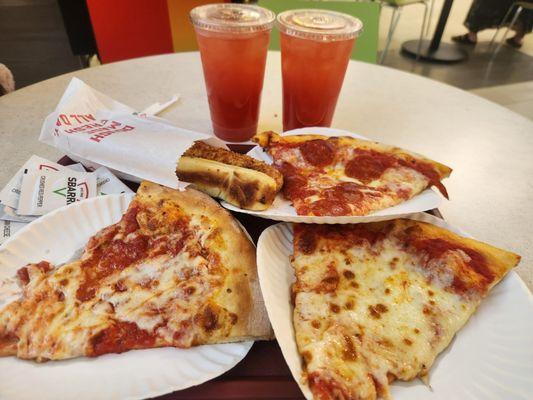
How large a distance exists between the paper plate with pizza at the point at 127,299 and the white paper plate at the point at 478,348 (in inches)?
2.4

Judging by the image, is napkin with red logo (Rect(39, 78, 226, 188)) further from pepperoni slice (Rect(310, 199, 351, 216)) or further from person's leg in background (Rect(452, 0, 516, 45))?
person's leg in background (Rect(452, 0, 516, 45))

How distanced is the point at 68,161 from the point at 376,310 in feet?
3.27

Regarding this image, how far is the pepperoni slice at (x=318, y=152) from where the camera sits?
1.09 meters

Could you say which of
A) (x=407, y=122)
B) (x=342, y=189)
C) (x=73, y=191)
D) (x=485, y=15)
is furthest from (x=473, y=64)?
(x=73, y=191)

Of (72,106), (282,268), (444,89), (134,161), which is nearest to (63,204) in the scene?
(134,161)

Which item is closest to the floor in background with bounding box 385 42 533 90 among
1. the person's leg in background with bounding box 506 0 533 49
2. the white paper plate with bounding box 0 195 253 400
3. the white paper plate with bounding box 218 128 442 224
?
the person's leg in background with bounding box 506 0 533 49

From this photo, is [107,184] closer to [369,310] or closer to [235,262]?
[235,262]

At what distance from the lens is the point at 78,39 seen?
2.83 metres

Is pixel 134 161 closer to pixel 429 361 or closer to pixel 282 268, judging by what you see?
pixel 282 268

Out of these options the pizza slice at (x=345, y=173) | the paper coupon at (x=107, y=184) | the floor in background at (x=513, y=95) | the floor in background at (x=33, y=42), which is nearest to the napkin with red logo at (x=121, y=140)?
the paper coupon at (x=107, y=184)

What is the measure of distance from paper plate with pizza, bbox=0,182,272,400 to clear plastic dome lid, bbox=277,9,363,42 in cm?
59

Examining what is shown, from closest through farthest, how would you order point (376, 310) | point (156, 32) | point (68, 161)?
point (376, 310)
point (68, 161)
point (156, 32)

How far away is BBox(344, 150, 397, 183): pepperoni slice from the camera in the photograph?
1048mm

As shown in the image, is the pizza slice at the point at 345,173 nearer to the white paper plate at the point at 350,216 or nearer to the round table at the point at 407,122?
the white paper plate at the point at 350,216
